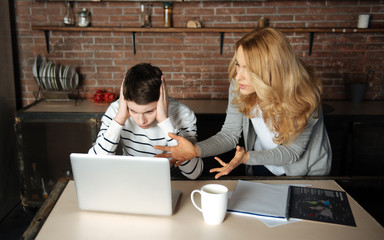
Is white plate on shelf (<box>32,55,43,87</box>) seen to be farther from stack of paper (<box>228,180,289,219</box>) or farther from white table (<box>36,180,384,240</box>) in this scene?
stack of paper (<box>228,180,289,219</box>)

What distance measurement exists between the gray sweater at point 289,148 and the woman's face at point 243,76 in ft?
0.69

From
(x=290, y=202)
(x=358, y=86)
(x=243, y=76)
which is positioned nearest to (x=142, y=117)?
(x=243, y=76)

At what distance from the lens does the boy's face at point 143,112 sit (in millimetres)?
1526

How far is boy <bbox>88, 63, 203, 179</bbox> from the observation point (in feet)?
4.99

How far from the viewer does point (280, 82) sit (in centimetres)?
144

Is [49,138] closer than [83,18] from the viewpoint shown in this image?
Yes

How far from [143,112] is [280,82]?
1.97 ft

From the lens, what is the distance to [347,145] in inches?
103

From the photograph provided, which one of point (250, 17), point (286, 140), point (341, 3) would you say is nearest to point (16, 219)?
point (286, 140)

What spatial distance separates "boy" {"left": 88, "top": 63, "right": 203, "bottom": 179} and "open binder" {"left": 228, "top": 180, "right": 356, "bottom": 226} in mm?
373

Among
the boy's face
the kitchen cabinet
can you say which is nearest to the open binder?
the boy's face

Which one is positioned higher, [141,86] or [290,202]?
[141,86]

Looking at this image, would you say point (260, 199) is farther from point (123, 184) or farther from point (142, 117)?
point (142, 117)

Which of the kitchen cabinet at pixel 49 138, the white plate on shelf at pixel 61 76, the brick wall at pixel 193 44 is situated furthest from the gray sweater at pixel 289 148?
the white plate on shelf at pixel 61 76
